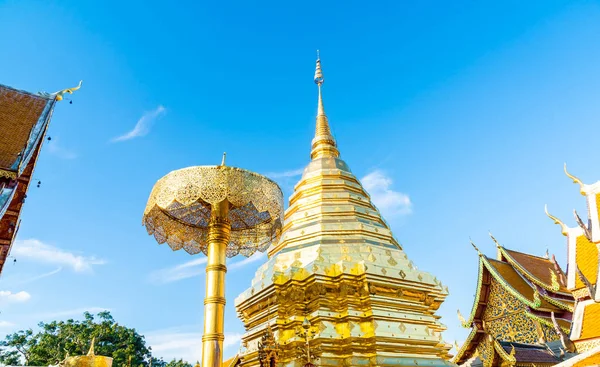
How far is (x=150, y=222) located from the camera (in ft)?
27.2

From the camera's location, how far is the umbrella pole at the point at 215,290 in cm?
648

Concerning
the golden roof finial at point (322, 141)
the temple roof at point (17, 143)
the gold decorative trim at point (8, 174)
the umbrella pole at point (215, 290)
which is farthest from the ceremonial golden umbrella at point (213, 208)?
the golden roof finial at point (322, 141)

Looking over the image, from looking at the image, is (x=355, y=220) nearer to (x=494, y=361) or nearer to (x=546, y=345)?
(x=494, y=361)

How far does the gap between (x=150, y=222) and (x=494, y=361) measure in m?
7.35

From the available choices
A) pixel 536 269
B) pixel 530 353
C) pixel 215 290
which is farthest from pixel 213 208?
pixel 536 269

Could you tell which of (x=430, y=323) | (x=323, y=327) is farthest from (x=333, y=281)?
(x=430, y=323)

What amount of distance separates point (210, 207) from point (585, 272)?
6426 millimetres

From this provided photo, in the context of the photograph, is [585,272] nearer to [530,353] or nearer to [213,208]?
[530,353]

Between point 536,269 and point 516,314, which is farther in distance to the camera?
point 536,269

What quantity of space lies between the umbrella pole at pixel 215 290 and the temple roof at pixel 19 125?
8.52 ft

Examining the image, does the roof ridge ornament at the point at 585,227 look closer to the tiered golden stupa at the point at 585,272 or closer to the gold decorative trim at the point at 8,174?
the tiered golden stupa at the point at 585,272

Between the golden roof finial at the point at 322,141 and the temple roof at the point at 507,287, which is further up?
the golden roof finial at the point at 322,141

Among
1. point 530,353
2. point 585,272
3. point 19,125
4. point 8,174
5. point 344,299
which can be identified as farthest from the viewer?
point 530,353

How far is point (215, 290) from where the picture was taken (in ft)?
22.4
